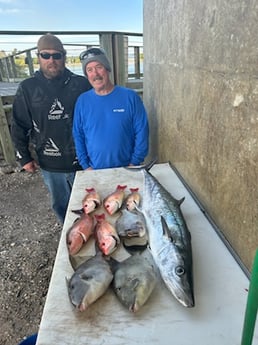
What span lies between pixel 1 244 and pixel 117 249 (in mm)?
1994

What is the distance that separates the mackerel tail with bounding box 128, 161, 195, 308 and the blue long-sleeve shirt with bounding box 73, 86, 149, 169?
62cm

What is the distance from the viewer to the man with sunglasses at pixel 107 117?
1.82m

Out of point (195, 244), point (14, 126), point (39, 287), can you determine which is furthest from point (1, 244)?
point (195, 244)

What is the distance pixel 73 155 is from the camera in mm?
2301

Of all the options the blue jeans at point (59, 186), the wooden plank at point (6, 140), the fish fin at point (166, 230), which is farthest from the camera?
the wooden plank at point (6, 140)

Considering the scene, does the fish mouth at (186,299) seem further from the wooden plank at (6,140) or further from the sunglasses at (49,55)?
the wooden plank at (6,140)

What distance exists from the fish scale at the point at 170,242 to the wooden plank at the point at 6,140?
3.50 meters

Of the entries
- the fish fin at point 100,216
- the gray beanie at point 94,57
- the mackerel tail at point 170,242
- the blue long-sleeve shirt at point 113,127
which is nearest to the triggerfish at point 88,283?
the mackerel tail at point 170,242

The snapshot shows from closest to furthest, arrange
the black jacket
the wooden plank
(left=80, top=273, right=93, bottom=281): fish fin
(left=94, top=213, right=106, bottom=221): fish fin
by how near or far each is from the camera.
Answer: (left=80, top=273, right=93, bottom=281): fish fin
(left=94, top=213, right=106, bottom=221): fish fin
the black jacket
the wooden plank

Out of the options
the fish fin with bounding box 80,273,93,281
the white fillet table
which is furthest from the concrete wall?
the fish fin with bounding box 80,273,93,281

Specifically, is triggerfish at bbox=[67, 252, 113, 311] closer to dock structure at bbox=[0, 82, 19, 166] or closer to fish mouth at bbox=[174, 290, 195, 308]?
fish mouth at bbox=[174, 290, 195, 308]

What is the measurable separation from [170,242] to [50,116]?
5.32 ft

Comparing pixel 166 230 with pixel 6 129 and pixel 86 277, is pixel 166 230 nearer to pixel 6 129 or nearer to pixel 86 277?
pixel 86 277

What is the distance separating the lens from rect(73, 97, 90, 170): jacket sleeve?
6.24ft
